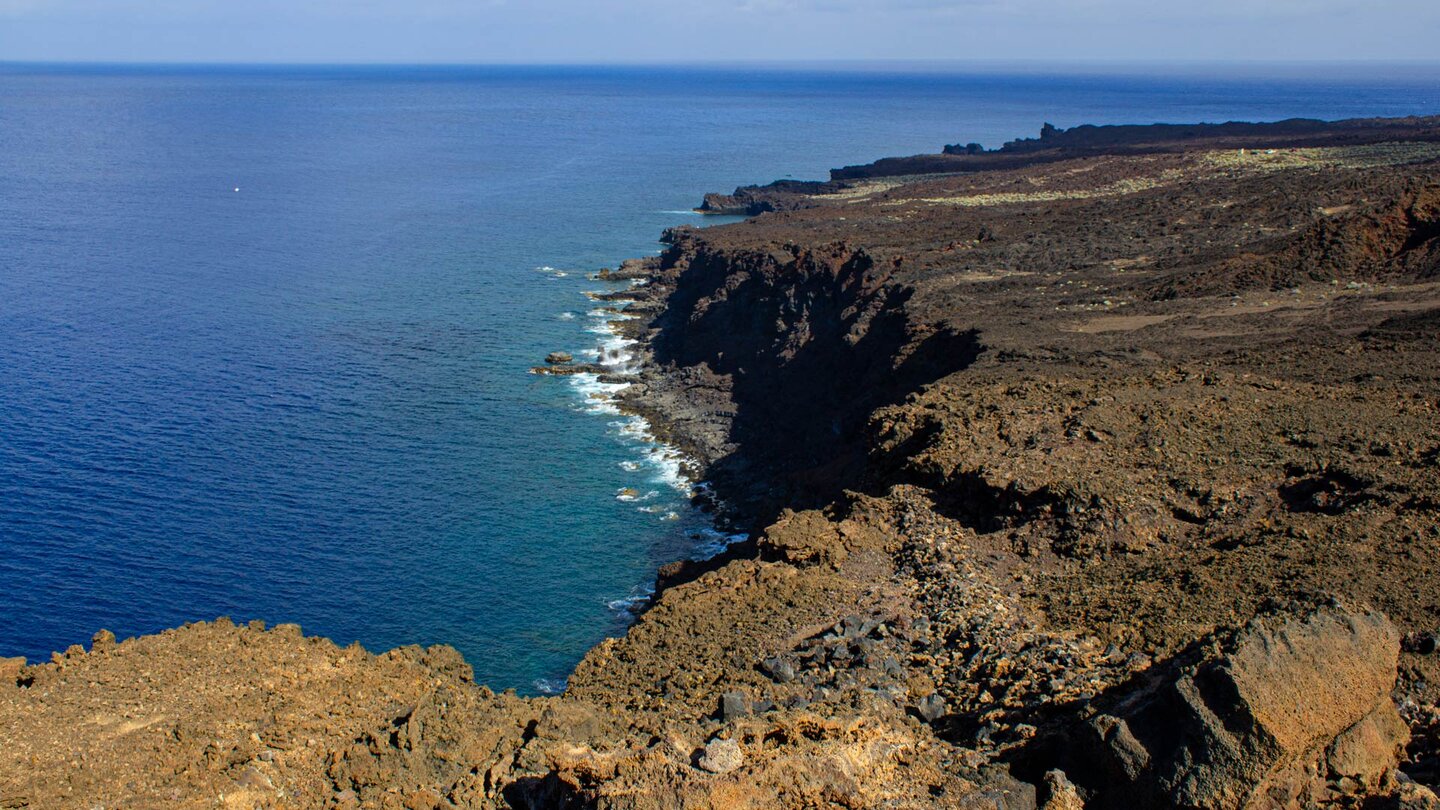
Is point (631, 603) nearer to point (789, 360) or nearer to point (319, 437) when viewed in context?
point (319, 437)

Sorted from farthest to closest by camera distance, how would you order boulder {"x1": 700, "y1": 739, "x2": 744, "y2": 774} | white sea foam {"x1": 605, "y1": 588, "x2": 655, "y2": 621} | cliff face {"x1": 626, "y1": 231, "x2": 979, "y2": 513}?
cliff face {"x1": 626, "y1": 231, "x2": 979, "y2": 513} < white sea foam {"x1": 605, "y1": 588, "x2": 655, "y2": 621} < boulder {"x1": 700, "y1": 739, "x2": 744, "y2": 774}

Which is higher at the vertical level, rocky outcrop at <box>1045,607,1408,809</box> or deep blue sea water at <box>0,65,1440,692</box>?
rocky outcrop at <box>1045,607,1408,809</box>

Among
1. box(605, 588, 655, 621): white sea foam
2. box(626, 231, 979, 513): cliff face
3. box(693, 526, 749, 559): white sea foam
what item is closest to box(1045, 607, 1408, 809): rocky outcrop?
box(626, 231, 979, 513): cliff face

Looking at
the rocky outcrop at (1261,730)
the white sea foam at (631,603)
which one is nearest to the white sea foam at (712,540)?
the white sea foam at (631,603)

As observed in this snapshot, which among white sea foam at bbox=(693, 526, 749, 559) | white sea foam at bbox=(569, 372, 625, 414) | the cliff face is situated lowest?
white sea foam at bbox=(693, 526, 749, 559)

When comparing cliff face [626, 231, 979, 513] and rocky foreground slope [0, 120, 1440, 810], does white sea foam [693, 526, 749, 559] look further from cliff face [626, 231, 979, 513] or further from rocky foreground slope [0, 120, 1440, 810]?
rocky foreground slope [0, 120, 1440, 810]

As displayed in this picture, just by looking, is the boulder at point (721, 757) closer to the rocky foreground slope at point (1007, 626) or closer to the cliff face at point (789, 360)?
the rocky foreground slope at point (1007, 626)

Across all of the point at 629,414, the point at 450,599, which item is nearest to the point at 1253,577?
the point at 450,599

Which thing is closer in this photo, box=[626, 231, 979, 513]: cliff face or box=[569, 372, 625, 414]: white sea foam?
box=[626, 231, 979, 513]: cliff face

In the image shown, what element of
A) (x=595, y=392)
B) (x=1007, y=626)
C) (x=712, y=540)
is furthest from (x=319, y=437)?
(x=1007, y=626)
